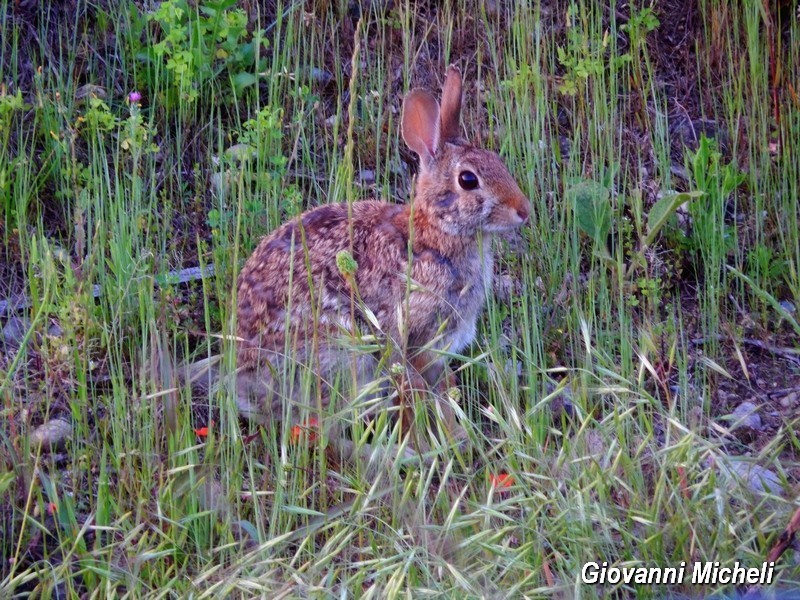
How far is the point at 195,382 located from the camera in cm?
452

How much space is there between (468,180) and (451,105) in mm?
395

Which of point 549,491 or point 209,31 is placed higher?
point 209,31

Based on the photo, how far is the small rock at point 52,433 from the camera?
3.91 meters

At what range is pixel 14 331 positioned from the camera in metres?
4.87

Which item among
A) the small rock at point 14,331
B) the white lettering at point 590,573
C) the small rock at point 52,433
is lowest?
the white lettering at point 590,573

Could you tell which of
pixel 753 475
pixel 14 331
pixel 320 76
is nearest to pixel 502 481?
pixel 753 475

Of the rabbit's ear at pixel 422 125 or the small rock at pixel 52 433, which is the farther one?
the rabbit's ear at pixel 422 125

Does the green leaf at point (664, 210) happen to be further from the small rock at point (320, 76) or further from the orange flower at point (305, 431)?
the small rock at point (320, 76)

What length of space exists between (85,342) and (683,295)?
9.77 feet

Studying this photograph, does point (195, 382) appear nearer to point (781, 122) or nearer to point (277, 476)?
point (277, 476)

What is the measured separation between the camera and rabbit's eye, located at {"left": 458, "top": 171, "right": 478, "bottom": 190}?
486cm

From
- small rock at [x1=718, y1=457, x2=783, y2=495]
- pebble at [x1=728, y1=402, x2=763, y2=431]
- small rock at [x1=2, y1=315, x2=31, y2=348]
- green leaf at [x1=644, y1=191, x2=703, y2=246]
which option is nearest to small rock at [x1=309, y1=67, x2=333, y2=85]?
small rock at [x1=2, y1=315, x2=31, y2=348]

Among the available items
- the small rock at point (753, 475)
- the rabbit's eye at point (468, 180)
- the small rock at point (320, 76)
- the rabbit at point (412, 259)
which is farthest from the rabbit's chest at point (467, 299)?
the small rock at point (320, 76)

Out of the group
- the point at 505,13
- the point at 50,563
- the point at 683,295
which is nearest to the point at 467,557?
the point at 50,563
